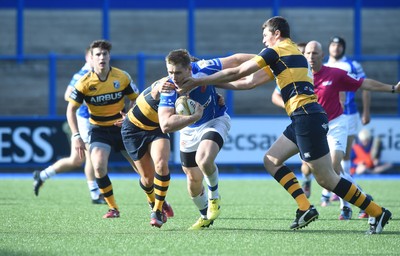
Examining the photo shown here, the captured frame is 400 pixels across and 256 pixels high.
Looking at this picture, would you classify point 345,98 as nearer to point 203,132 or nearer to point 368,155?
point 203,132

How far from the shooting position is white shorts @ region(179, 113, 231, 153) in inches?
353

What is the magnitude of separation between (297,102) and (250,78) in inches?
24.7

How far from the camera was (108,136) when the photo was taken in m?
10.5

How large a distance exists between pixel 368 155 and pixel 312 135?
1000 centimetres

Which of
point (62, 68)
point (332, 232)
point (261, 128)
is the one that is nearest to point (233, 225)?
point (332, 232)

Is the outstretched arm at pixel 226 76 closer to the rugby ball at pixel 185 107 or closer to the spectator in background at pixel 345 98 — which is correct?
the rugby ball at pixel 185 107

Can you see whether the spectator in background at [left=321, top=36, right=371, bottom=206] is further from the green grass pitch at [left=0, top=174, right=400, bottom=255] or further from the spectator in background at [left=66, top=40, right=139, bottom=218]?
the spectator in background at [left=66, top=40, right=139, bottom=218]

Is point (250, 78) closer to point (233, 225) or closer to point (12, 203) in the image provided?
point (233, 225)

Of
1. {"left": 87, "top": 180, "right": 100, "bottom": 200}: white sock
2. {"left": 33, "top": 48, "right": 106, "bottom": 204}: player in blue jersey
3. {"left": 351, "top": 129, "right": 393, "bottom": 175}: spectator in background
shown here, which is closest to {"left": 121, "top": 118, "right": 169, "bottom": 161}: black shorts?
{"left": 33, "top": 48, "right": 106, "bottom": 204}: player in blue jersey

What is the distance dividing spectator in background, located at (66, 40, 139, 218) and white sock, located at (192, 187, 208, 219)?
4.79 ft

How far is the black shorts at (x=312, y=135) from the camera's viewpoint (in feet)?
27.0

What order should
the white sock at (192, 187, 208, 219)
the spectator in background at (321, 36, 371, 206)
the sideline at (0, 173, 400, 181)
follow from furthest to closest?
1. the sideline at (0, 173, 400, 181)
2. the spectator in background at (321, 36, 371, 206)
3. the white sock at (192, 187, 208, 219)

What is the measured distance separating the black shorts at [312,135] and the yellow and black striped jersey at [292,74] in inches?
5.7

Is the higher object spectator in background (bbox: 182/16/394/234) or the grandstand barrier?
spectator in background (bbox: 182/16/394/234)
